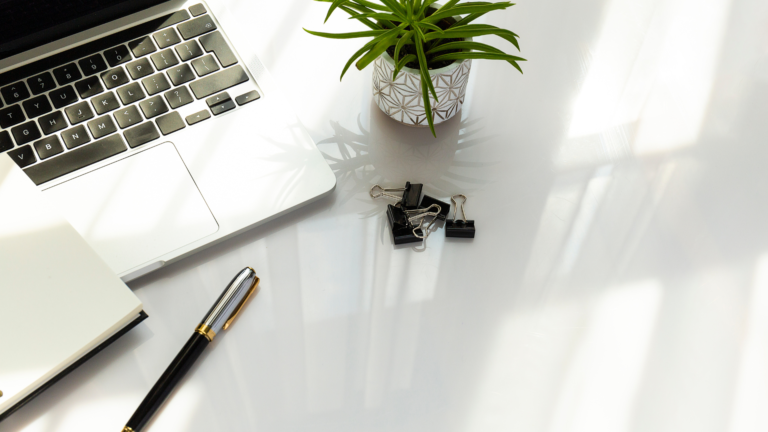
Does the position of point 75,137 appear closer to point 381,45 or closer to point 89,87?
point 89,87

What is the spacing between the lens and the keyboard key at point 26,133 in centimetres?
54

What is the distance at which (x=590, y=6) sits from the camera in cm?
72

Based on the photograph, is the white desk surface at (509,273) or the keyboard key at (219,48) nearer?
the white desk surface at (509,273)

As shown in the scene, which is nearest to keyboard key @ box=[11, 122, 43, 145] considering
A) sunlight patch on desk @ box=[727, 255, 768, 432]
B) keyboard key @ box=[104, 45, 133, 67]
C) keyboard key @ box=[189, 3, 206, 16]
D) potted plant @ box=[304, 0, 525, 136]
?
keyboard key @ box=[104, 45, 133, 67]

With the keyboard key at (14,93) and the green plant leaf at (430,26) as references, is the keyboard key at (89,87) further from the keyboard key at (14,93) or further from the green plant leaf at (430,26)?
the green plant leaf at (430,26)

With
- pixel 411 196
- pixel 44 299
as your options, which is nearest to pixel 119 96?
pixel 44 299

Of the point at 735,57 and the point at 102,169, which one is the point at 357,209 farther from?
the point at 735,57

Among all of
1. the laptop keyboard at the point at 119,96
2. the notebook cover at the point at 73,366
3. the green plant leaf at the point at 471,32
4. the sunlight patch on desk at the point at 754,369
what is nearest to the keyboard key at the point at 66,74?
the laptop keyboard at the point at 119,96

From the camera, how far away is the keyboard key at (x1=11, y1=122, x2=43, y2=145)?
539 mm

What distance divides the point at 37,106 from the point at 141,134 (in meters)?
0.11

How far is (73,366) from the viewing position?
45cm

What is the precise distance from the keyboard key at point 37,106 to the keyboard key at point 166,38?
132mm

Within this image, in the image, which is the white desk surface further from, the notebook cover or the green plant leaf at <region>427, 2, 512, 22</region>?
the green plant leaf at <region>427, 2, 512, 22</region>

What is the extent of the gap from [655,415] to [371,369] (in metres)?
0.26
